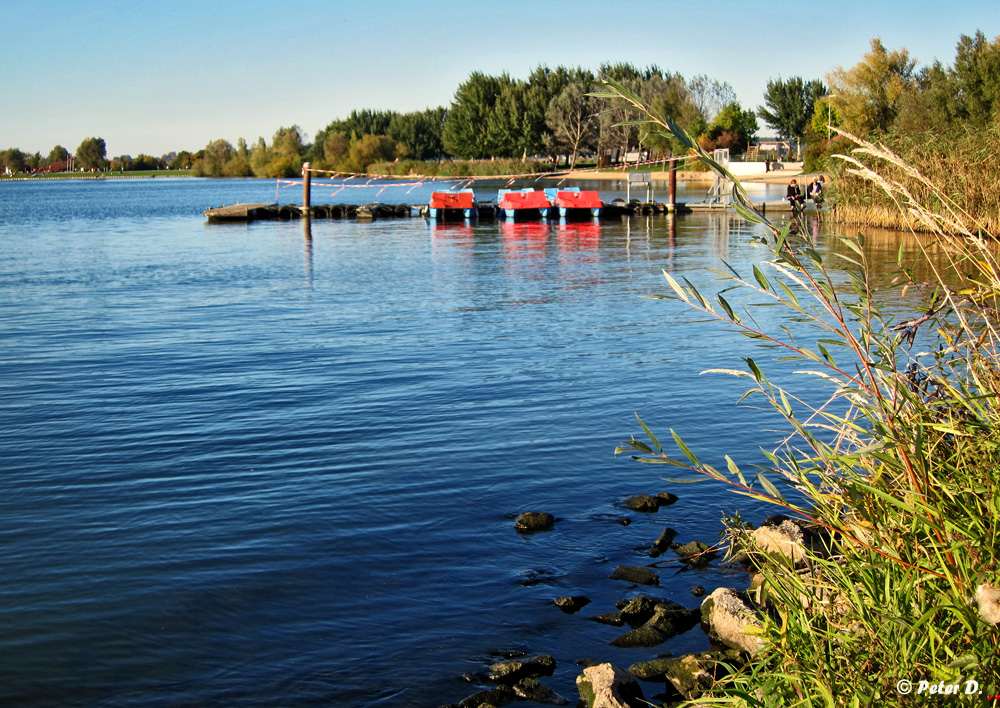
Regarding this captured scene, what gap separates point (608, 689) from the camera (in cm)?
451

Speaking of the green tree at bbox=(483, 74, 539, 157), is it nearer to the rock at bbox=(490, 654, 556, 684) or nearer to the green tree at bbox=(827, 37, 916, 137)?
the green tree at bbox=(827, 37, 916, 137)

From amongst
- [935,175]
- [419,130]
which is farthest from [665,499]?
[419,130]

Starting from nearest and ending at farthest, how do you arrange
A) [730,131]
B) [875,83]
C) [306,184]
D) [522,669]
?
[522,669] → [306,184] → [875,83] → [730,131]

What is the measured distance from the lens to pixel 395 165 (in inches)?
4419

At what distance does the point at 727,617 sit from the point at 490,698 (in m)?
1.56

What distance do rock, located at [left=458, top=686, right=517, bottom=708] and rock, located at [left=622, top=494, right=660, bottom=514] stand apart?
2.91 meters

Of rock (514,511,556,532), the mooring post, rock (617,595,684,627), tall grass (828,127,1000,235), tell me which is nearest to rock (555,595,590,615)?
rock (617,595,684,627)

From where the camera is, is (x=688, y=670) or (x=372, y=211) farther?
(x=372, y=211)

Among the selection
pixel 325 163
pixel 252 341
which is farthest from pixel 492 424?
pixel 325 163

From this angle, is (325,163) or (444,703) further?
(325,163)

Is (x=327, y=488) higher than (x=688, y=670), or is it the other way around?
(x=327, y=488)

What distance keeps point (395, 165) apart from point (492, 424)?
106128mm

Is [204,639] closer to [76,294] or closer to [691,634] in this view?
[691,634]

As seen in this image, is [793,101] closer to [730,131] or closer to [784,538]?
[730,131]
